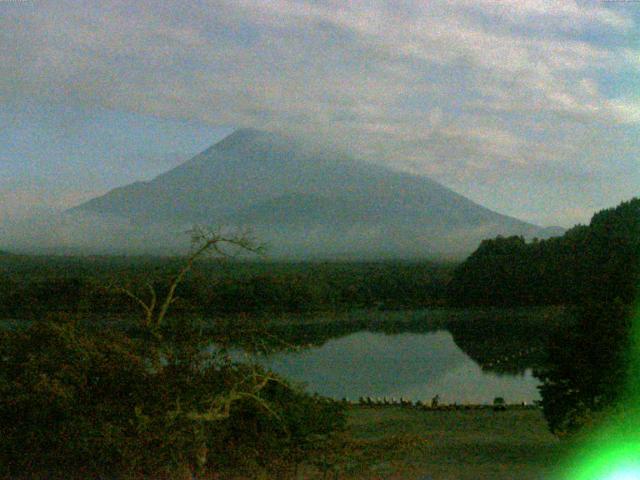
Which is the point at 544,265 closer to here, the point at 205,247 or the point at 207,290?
the point at 207,290

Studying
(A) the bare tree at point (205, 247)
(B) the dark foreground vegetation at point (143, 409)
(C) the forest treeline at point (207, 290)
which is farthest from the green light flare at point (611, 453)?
(C) the forest treeline at point (207, 290)

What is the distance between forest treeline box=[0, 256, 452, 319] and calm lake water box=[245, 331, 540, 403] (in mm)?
2415

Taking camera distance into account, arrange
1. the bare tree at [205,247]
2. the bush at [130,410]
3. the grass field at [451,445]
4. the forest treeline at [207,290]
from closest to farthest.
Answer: the bush at [130,410] → the grass field at [451,445] → the bare tree at [205,247] → the forest treeline at [207,290]

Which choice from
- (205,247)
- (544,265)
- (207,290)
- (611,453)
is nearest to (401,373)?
(207,290)

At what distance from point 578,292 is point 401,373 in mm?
12042

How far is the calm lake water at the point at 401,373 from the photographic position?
17234 mm

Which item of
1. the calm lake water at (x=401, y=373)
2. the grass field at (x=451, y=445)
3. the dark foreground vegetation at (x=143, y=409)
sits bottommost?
the calm lake water at (x=401, y=373)

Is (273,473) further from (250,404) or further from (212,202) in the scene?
(212,202)

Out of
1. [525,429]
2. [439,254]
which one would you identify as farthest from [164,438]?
[439,254]

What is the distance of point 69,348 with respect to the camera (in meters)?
4.93

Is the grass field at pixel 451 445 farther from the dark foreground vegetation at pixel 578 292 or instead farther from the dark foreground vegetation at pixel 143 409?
the dark foreground vegetation at pixel 578 292

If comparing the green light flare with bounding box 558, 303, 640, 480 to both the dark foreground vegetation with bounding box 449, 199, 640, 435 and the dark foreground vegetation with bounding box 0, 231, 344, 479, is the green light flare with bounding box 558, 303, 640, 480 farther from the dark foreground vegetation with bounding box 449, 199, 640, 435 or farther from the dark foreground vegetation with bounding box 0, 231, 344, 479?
the dark foreground vegetation with bounding box 0, 231, 344, 479

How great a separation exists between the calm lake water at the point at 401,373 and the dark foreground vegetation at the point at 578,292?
10.9 feet

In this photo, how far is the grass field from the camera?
5207 millimetres
